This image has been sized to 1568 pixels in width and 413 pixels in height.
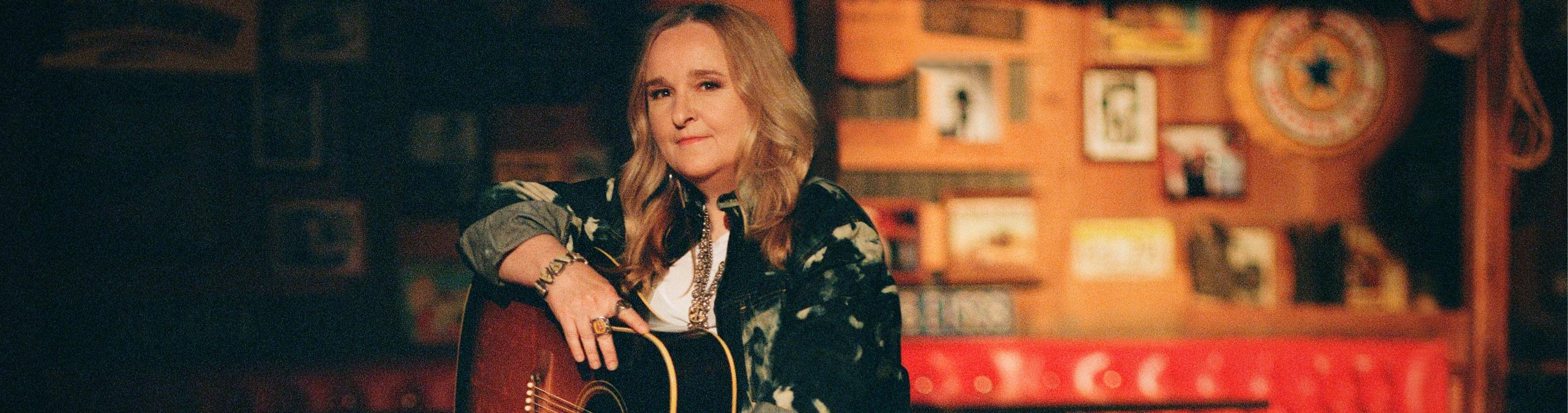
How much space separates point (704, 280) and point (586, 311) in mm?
264

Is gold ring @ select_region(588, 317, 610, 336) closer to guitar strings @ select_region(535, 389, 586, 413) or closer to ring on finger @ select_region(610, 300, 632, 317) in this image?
ring on finger @ select_region(610, 300, 632, 317)

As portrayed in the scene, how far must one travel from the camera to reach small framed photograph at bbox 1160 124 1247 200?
395 centimetres

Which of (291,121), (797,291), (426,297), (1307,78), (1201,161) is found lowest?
(426,297)

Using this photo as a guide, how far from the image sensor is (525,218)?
5.75ft

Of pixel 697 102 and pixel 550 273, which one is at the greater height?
pixel 697 102

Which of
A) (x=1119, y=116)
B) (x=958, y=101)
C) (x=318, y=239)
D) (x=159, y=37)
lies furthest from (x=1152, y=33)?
(x=159, y=37)

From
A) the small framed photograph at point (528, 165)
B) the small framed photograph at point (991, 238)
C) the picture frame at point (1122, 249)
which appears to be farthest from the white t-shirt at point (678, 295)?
the picture frame at point (1122, 249)

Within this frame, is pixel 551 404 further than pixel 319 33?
No

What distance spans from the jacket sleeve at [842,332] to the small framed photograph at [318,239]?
248cm

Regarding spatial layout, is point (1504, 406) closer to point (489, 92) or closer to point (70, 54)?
point (489, 92)

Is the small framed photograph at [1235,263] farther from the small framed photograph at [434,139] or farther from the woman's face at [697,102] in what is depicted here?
the small framed photograph at [434,139]

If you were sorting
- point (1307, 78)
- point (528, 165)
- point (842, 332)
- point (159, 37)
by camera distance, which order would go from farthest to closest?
point (1307, 78)
point (528, 165)
point (159, 37)
point (842, 332)

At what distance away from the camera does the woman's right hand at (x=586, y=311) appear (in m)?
1.64

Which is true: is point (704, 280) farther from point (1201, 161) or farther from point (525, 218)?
point (1201, 161)
